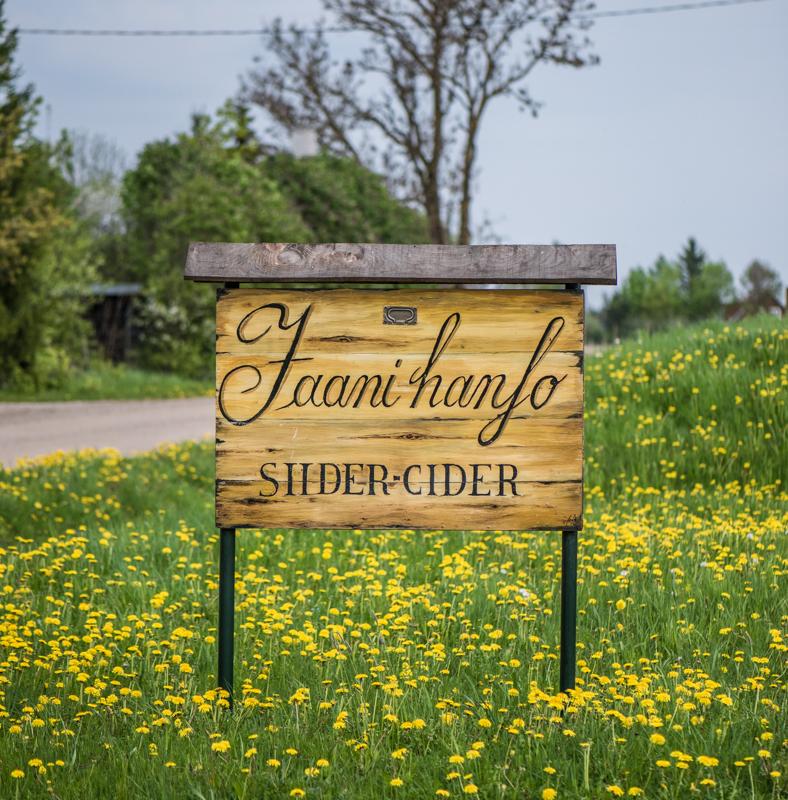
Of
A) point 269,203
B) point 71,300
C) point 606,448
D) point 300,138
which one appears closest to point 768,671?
point 606,448

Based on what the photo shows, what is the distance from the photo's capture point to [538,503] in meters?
3.95

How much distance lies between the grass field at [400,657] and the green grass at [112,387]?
455 inches

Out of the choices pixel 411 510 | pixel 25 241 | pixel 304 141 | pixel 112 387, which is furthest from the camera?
pixel 304 141

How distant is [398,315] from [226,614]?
4.60ft

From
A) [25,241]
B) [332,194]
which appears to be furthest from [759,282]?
[25,241]

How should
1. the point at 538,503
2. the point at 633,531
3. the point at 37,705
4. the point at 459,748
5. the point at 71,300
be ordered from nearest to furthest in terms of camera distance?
the point at 459,748 → the point at 37,705 → the point at 538,503 → the point at 633,531 → the point at 71,300

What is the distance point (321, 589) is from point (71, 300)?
18175 mm

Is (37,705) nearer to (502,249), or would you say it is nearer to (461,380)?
(461,380)

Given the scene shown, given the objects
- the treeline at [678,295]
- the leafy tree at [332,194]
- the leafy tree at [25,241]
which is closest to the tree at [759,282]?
the treeline at [678,295]

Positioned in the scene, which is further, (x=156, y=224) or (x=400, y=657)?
(x=156, y=224)

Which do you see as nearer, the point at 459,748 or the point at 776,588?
the point at 459,748

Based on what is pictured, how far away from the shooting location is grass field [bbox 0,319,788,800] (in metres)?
3.12

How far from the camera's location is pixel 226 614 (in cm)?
394

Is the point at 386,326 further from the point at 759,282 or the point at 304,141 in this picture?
the point at 759,282
